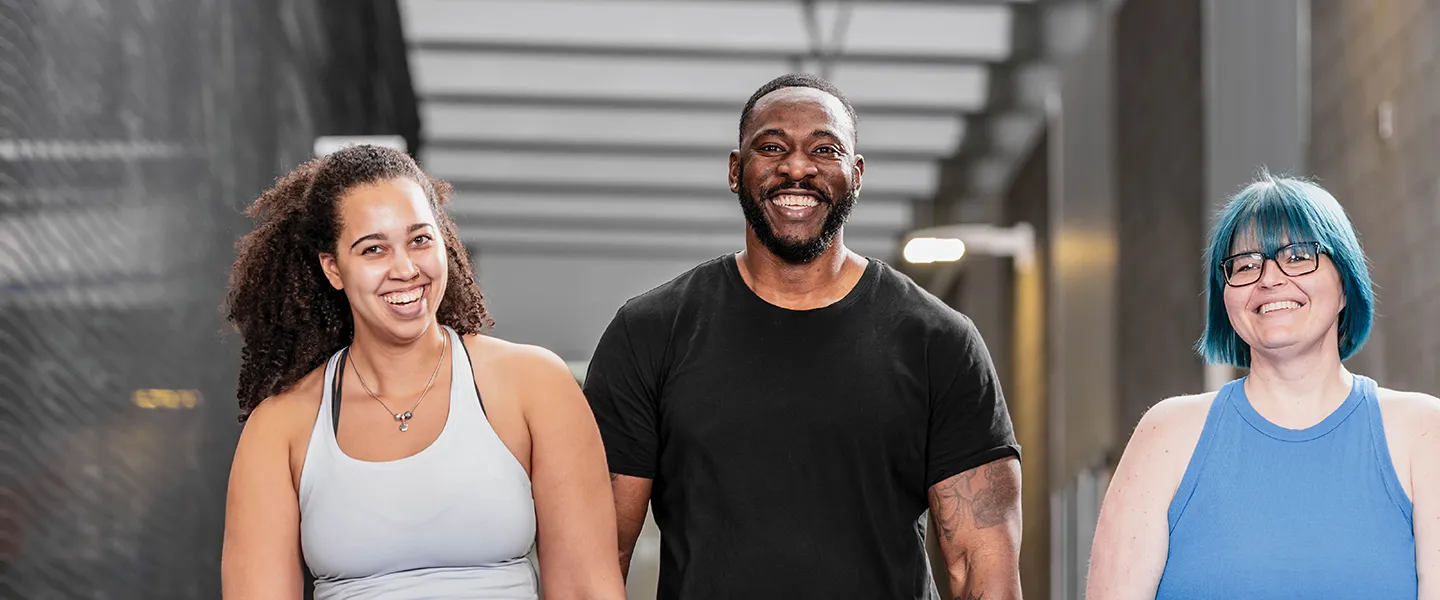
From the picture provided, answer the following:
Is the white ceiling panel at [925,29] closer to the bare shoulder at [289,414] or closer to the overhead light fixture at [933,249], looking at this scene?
the overhead light fixture at [933,249]

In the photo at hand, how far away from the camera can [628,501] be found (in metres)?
3.01

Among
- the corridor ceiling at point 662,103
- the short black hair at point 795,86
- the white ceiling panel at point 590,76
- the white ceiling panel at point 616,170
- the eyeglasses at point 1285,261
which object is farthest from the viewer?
the white ceiling panel at point 616,170

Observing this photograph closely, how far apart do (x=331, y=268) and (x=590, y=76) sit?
24.9 feet

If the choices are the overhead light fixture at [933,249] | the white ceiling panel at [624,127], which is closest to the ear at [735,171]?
the overhead light fixture at [933,249]

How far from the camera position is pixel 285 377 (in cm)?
275

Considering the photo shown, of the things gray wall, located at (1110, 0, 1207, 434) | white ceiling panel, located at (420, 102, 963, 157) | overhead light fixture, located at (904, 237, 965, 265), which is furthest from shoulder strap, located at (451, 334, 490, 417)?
white ceiling panel, located at (420, 102, 963, 157)

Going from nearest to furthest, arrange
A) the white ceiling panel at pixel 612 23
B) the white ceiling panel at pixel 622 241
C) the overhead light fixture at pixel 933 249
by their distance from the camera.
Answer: the overhead light fixture at pixel 933 249 → the white ceiling panel at pixel 612 23 → the white ceiling panel at pixel 622 241

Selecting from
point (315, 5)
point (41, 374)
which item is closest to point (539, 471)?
point (41, 374)

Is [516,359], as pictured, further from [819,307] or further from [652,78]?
[652,78]

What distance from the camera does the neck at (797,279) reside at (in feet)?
10.0

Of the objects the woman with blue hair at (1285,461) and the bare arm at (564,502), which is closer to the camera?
the woman with blue hair at (1285,461)

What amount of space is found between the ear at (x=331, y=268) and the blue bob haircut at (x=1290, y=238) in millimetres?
1340

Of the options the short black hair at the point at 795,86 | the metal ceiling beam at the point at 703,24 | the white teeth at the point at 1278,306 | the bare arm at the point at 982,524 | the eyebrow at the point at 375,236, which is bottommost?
the bare arm at the point at 982,524

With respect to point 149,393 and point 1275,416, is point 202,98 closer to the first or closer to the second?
point 149,393
